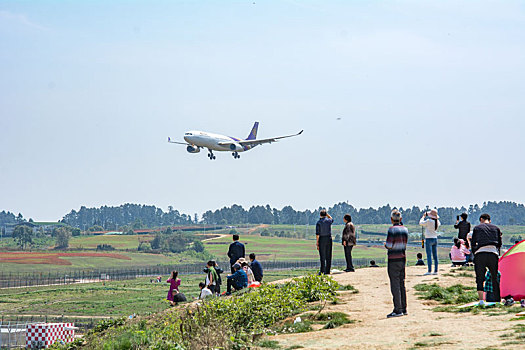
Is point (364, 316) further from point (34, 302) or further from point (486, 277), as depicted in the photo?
point (34, 302)

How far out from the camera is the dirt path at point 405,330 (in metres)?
11.4

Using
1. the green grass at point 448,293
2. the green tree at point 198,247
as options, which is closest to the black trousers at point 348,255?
the green grass at point 448,293

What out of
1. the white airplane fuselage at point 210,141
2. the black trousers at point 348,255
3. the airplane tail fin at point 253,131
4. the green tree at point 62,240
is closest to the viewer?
the black trousers at point 348,255

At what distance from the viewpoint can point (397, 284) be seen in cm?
1445

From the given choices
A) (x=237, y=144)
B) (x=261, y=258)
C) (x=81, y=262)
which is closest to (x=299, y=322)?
(x=237, y=144)

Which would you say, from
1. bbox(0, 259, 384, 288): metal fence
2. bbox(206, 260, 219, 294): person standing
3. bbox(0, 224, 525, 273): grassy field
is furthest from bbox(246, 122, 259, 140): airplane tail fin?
bbox(206, 260, 219, 294): person standing

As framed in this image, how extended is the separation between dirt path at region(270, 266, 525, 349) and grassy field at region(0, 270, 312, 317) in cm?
3918

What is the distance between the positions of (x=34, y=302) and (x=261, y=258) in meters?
88.7

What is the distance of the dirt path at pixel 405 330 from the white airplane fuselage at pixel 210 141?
190 feet

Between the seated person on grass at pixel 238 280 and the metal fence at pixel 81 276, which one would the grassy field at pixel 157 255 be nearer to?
the metal fence at pixel 81 276

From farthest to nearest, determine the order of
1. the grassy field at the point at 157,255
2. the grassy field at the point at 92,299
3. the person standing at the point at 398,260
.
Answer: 1. the grassy field at the point at 157,255
2. the grassy field at the point at 92,299
3. the person standing at the point at 398,260

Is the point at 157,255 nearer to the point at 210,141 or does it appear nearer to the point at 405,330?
the point at 210,141

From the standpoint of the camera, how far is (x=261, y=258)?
159 meters

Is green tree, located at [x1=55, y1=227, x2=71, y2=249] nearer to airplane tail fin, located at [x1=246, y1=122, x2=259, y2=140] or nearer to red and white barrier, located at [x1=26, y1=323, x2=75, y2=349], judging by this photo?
airplane tail fin, located at [x1=246, y1=122, x2=259, y2=140]
